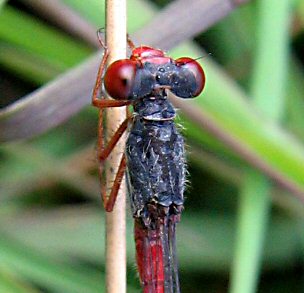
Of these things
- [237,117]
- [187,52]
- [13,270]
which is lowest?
[13,270]

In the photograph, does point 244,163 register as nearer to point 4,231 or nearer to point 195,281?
point 195,281

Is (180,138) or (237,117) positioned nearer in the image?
(180,138)

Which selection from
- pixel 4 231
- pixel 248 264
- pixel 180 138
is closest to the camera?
pixel 180 138

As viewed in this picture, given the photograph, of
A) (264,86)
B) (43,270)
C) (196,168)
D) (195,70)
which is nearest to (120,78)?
(195,70)

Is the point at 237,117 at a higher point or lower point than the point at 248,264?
higher

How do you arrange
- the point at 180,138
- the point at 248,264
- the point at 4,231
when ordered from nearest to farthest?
1. the point at 180,138
2. the point at 248,264
3. the point at 4,231

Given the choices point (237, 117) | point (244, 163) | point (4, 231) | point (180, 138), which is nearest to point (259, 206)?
point (244, 163)

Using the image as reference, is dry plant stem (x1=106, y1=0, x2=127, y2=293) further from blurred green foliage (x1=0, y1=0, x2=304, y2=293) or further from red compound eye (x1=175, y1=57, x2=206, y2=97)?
blurred green foliage (x1=0, y1=0, x2=304, y2=293)
